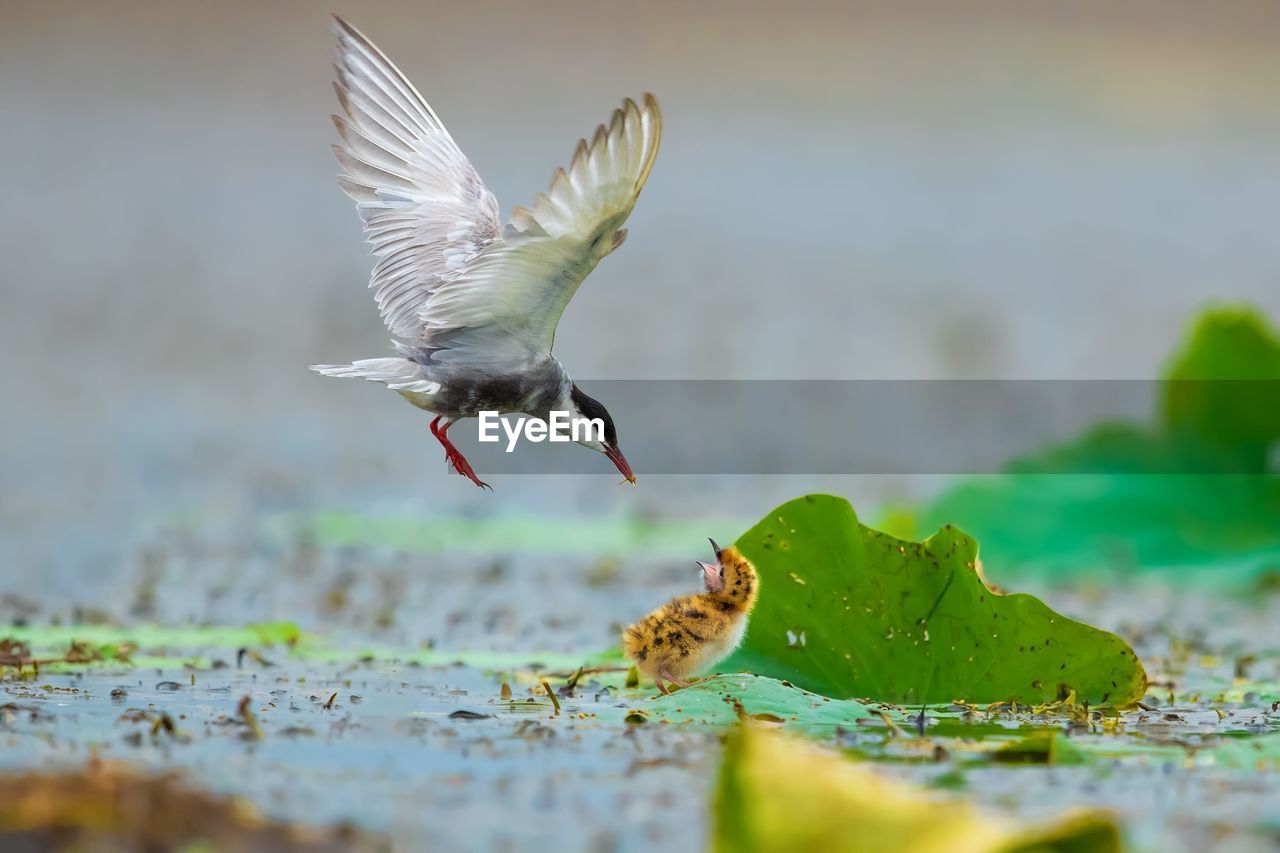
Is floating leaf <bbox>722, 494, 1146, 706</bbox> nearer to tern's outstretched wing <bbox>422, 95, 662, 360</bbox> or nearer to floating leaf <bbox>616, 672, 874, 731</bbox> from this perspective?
floating leaf <bbox>616, 672, 874, 731</bbox>

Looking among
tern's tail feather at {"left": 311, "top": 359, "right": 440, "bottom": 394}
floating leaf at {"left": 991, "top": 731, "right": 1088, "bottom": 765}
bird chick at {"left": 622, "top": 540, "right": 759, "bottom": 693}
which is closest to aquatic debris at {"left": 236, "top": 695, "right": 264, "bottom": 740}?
tern's tail feather at {"left": 311, "top": 359, "right": 440, "bottom": 394}

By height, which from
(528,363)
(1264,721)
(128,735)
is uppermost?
(528,363)

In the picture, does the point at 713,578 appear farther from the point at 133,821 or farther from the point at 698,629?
the point at 133,821

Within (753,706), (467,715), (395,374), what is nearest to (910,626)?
(753,706)

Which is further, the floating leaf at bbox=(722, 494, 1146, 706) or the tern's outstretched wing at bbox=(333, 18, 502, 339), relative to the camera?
the tern's outstretched wing at bbox=(333, 18, 502, 339)

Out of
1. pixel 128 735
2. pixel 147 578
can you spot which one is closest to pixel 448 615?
pixel 147 578

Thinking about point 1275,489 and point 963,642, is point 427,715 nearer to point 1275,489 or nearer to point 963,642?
point 963,642
